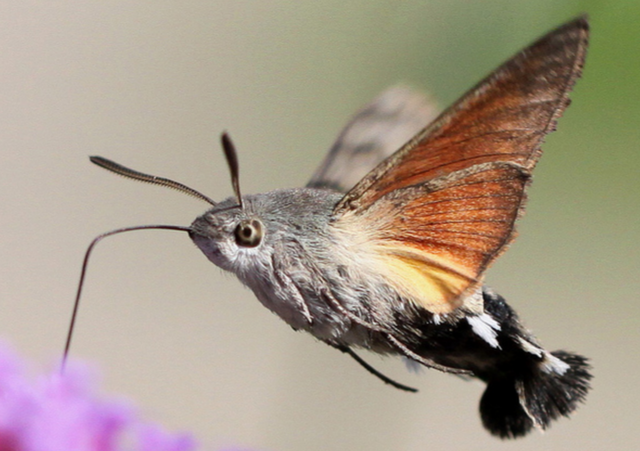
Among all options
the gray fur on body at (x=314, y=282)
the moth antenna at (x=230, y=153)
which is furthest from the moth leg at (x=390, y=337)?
the moth antenna at (x=230, y=153)

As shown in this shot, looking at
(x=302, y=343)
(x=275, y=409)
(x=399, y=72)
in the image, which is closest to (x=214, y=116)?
(x=399, y=72)

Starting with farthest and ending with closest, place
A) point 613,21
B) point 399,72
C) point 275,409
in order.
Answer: point 399,72
point 275,409
point 613,21

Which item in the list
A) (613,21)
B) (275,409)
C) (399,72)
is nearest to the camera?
(613,21)

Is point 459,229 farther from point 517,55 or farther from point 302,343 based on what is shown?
point 302,343

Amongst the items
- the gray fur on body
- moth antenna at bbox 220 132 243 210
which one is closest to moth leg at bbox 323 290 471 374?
the gray fur on body

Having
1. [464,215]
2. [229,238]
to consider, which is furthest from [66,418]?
[464,215]

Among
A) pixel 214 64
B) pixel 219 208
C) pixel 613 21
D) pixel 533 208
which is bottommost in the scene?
pixel 219 208

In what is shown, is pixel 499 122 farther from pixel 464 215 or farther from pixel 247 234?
pixel 247 234

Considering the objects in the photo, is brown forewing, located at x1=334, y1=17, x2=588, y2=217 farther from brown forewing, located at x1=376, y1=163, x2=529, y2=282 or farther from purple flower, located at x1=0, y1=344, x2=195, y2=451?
purple flower, located at x1=0, y1=344, x2=195, y2=451

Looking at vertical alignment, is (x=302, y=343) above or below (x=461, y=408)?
above
